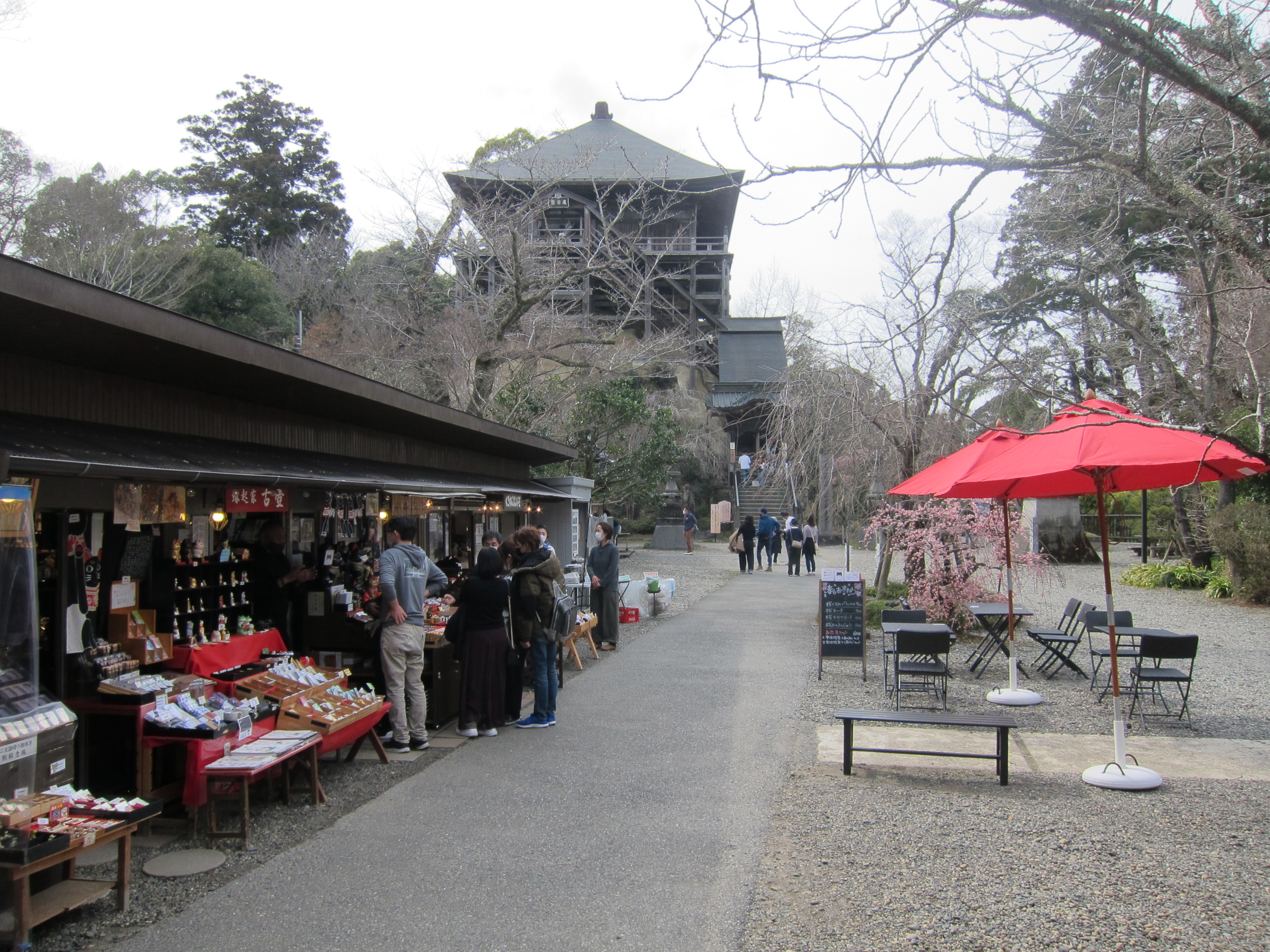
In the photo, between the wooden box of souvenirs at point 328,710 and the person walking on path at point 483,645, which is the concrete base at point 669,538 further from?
the wooden box of souvenirs at point 328,710

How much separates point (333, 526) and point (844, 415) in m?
9.50

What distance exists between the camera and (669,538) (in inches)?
1385

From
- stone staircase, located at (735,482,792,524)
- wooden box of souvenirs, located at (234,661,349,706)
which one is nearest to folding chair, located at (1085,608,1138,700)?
wooden box of souvenirs, located at (234,661,349,706)

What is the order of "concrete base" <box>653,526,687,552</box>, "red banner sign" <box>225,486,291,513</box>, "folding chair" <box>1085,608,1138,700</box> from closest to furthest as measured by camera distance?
"red banner sign" <box>225,486,291,513</box>
"folding chair" <box>1085,608,1138,700</box>
"concrete base" <box>653,526,687,552</box>

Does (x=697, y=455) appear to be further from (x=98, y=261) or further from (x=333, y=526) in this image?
(x=333, y=526)

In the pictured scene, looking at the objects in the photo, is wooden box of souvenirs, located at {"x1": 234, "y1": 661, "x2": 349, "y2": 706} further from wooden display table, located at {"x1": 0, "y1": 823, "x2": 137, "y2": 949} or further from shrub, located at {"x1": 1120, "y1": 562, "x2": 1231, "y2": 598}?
shrub, located at {"x1": 1120, "y1": 562, "x2": 1231, "y2": 598}

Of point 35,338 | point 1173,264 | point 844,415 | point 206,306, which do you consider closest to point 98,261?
point 206,306

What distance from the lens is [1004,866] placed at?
4.77 meters

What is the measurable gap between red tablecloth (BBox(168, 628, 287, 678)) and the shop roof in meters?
2.01

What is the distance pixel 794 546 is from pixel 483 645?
18527 mm

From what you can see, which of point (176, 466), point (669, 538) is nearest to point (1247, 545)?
point (176, 466)

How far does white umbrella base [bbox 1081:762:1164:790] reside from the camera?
6.12m

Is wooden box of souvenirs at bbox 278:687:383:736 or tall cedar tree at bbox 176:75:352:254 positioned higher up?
tall cedar tree at bbox 176:75:352:254

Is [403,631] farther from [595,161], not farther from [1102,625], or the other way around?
[595,161]
